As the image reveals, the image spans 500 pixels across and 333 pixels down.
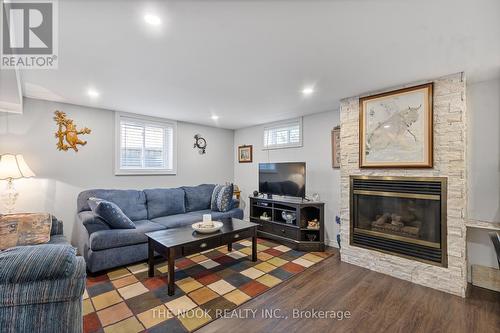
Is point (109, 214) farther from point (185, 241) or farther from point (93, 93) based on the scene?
point (93, 93)

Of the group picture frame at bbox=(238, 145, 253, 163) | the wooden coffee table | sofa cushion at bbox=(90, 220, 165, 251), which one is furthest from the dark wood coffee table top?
picture frame at bbox=(238, 145, 253, 163)

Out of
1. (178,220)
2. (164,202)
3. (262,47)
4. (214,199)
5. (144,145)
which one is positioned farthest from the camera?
(214,199)

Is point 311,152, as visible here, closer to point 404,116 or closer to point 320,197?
point 320,197

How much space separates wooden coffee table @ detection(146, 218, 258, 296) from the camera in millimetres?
2463

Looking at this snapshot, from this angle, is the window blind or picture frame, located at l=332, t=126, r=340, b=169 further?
the window blind

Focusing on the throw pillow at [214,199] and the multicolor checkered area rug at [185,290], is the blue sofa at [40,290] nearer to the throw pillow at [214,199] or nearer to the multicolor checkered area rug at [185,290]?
the multicolor checkered area rug at [185,290]

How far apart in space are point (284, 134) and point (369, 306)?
333 centimetres

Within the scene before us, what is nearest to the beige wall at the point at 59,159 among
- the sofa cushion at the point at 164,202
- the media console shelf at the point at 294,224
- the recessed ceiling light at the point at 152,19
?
the sofa cushion at the point at 164,202

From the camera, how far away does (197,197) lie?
470 cm

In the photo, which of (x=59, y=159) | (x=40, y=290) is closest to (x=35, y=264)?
(x=40, y=290)

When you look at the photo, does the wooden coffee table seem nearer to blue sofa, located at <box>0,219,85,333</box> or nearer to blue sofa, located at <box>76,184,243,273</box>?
blue sofa, located at <box>76,184,243,273</box>

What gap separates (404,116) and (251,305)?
9.05 feet

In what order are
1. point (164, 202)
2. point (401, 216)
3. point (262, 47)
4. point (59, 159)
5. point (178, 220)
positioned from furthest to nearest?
point (164, 202), point (178, 220), point (59, 159), point (401, 216), point (262, 47)

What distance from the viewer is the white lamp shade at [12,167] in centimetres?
281
